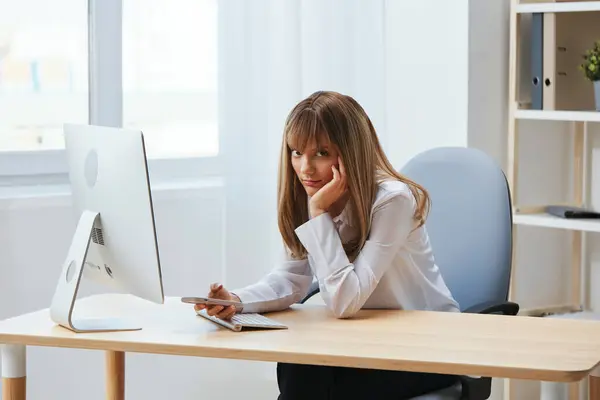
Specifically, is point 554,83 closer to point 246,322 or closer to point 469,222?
point 469,222

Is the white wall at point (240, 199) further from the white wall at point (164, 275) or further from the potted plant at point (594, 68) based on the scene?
the potted plant at point (594, 68)

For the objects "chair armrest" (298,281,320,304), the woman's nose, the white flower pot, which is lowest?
"chair armrest" (298,281,320,304)

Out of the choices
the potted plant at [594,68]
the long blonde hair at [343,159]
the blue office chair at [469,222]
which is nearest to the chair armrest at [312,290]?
the blue office chair at [469,222]

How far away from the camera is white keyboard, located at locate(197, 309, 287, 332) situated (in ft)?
6.12

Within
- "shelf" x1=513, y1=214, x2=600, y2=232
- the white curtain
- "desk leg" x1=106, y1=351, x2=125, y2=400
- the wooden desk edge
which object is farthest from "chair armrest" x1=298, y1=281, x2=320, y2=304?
"shelf" x1=513, y1=214, x2=600, y2=232

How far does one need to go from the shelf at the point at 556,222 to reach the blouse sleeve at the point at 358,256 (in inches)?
43.5

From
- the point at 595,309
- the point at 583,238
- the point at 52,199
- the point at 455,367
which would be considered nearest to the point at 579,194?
the point at 583,238

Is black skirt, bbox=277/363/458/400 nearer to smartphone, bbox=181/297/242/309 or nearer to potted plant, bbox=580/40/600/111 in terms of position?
smartphone, bbox=181/297/242/309

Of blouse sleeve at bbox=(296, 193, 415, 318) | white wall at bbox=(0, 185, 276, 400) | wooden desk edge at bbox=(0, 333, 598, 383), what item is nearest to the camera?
wooden desk edge at bbox=(0, 333, 598, 383)

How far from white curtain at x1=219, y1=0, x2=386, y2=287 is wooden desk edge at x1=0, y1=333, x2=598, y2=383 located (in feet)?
4.20

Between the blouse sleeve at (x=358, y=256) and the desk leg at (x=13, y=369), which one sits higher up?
the blouse sleeve at (x=358, y=256)

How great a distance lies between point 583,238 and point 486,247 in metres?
1.31

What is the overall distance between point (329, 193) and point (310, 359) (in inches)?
19.0

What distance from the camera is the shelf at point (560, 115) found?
299cm
